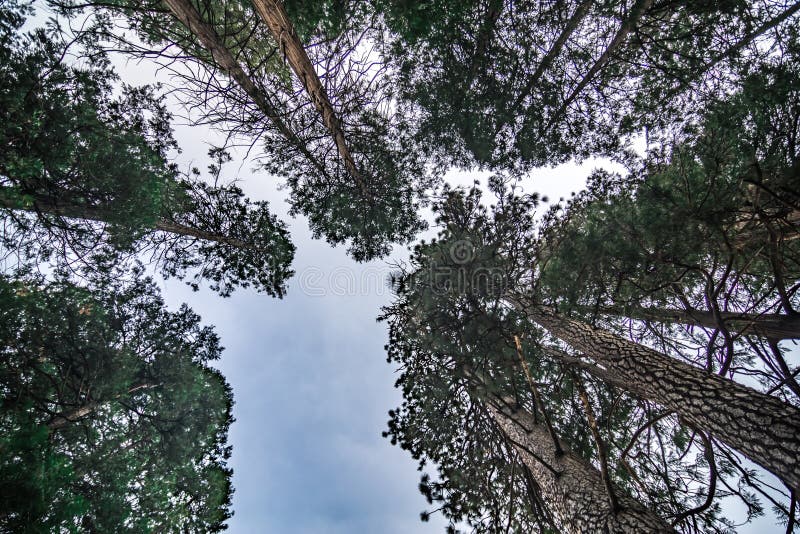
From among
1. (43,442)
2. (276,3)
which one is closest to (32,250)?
(43,442)

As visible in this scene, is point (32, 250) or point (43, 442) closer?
point (43, 442)

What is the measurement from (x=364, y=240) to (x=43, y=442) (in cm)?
533

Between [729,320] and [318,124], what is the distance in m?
7.10

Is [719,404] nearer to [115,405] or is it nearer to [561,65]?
[561,65]

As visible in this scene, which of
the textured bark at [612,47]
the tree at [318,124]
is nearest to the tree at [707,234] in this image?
the textured bark at [612,47]

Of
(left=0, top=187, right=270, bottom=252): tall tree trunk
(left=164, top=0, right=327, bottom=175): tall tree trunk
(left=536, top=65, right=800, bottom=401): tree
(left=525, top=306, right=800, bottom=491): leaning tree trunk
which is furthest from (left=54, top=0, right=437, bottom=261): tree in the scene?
(left=525, top=306, right=800, bottom=491): leaning tree trunk

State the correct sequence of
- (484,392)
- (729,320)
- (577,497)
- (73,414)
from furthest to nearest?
(73,414)
(729,320)
(484,392)
(577,497)

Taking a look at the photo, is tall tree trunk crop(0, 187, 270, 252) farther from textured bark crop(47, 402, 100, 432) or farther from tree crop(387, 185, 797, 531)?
tree crop(387, 185, 797, 531)

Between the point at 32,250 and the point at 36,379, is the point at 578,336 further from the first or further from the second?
the point at 32,250

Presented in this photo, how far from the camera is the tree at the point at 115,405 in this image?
366 cm

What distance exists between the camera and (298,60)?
356 cm

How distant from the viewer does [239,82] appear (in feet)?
12.4

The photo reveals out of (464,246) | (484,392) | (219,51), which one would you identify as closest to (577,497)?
(484,392)

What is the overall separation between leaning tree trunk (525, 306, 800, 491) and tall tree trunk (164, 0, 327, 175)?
554 centimetres
